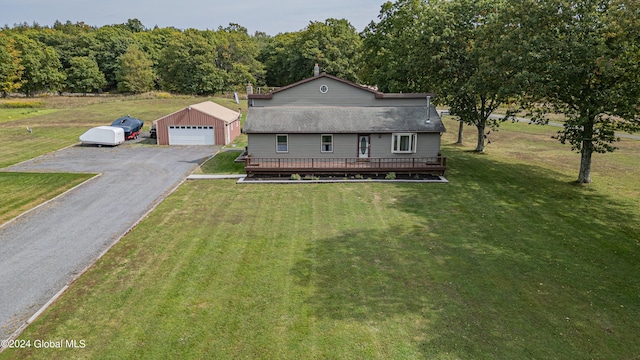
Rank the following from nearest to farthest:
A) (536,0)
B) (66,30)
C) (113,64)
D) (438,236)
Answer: (438,236)
(536,0)
(113,64)
(66,30)

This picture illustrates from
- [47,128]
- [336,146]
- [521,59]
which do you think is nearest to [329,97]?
[336,146]

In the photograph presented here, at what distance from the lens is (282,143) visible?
1065 inches

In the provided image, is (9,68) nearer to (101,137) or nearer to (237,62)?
(237,62)

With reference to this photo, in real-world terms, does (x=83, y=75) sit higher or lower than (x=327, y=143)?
higher

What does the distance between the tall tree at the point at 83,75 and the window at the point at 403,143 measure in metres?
80.4

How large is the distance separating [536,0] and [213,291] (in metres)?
23.6

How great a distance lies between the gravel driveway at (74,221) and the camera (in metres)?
12.8

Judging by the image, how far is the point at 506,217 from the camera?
19.1m

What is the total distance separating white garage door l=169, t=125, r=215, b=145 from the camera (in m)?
37.1

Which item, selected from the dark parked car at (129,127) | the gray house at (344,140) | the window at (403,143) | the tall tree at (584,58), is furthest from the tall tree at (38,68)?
the tall tree at (584,58)

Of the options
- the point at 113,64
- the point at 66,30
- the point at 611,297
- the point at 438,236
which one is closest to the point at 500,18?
the point at 438,236

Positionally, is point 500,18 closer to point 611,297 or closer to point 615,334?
point 611,297

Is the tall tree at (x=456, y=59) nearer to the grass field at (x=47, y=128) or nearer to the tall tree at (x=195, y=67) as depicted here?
the grass field at (x=47, y=128)

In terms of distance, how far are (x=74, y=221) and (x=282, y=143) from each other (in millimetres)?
12894
